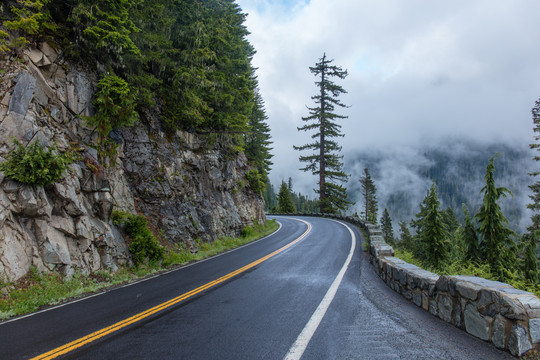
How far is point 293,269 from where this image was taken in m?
9.02

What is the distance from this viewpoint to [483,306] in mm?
3908

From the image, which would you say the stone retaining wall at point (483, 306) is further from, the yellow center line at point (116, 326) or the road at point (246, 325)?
the yellow center line at point (116, 326)

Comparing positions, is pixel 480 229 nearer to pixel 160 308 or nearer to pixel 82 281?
pixel 160 308

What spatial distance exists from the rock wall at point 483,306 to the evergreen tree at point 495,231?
452 inches

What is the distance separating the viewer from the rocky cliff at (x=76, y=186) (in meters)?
7.56

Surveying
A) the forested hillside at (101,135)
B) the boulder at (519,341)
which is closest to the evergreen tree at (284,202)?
the forested hillside at (101,135)

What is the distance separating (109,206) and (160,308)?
6.06 m

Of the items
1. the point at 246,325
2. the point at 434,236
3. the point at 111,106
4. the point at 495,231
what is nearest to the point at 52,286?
the point at 246,325

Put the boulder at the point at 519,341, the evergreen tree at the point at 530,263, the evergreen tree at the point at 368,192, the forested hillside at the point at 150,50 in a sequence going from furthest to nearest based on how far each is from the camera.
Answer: the evergreen tree at the point at 368,192 → the evergreen tree at the point at 530,263 → the forested hillside at the point at 150,50 → the boulder at the point at 519,341

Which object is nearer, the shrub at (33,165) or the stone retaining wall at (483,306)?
the stone retaining wall at (483,306)

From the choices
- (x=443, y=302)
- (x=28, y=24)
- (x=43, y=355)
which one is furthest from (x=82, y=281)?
(x=443, y=302)

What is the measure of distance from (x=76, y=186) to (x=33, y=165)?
5.72 ft

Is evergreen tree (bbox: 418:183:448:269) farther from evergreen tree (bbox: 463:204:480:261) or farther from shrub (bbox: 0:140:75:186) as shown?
shrub (bbox: 0:140:75:186)

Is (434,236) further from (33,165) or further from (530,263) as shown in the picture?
(33,165)
